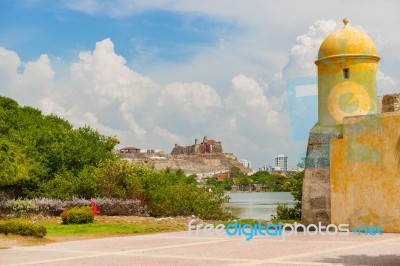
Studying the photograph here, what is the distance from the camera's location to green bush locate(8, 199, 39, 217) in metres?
27.6

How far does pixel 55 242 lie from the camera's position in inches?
710

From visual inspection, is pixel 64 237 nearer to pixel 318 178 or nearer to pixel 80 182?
pixel 318 178

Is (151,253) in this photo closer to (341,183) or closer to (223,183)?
(341,183)

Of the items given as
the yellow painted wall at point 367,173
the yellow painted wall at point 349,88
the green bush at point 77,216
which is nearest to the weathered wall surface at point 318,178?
the yellow painted wall at point 367,173

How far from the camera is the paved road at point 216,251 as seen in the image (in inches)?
503

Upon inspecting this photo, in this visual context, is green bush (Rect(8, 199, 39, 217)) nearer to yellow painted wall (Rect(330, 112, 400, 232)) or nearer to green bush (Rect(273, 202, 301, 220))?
green bush (Rect(273, 202, 301, 220))

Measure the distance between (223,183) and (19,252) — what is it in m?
138

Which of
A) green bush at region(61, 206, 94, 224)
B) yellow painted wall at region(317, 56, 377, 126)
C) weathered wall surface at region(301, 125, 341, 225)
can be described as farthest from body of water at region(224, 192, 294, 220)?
yellow painted wall at region(317, 56, 377, 126)

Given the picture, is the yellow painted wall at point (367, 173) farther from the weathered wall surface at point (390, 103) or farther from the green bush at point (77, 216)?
the green bush at point (77, 216)

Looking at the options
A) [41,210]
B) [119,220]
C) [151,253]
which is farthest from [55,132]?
[151,253]

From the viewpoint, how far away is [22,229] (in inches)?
711

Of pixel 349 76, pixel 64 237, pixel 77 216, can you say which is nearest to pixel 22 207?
pixel 77 216

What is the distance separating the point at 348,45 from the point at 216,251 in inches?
367

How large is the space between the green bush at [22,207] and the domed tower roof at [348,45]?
595 inches
